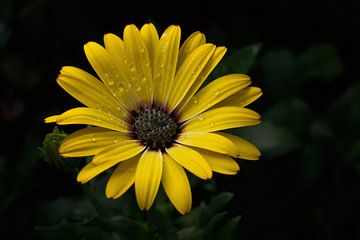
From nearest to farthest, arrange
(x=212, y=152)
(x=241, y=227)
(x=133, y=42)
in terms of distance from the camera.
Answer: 1. (x=212, y=152)
2. (x=133, y=42)
3. (x=241, y=227)

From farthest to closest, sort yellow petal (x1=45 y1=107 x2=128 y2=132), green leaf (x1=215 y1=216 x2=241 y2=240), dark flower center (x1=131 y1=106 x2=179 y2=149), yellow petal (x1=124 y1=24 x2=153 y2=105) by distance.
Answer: green leaf (x1=215 y1=216 x2=241 y2=240), dark flower center (x1=131 y1=106 x2=179 y2=149), yellow petal (x1=124 y1=24 x2=153 y2=105), yellow petal (x1=45 y1=107 x2=128 y2=132)

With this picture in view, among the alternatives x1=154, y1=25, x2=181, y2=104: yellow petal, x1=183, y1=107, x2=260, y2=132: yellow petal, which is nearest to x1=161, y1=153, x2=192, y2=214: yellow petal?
x1=183, y1=107, x2=260, y2=132: yellow petal

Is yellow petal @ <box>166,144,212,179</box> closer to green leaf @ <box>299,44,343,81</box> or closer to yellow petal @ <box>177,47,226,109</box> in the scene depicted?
yellow petal @ <box>177,47,226,109</box>

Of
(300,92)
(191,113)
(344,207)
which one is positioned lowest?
(344,207)

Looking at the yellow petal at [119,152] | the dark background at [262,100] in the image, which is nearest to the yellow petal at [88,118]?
the yellow petal at [119,152]

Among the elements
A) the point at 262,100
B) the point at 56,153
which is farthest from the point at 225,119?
the point at 262,100

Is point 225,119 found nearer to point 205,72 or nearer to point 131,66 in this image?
point 205,72

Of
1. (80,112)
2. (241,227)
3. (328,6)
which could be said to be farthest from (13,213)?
(328,6)

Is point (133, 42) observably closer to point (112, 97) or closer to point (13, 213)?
point (112, 97)
